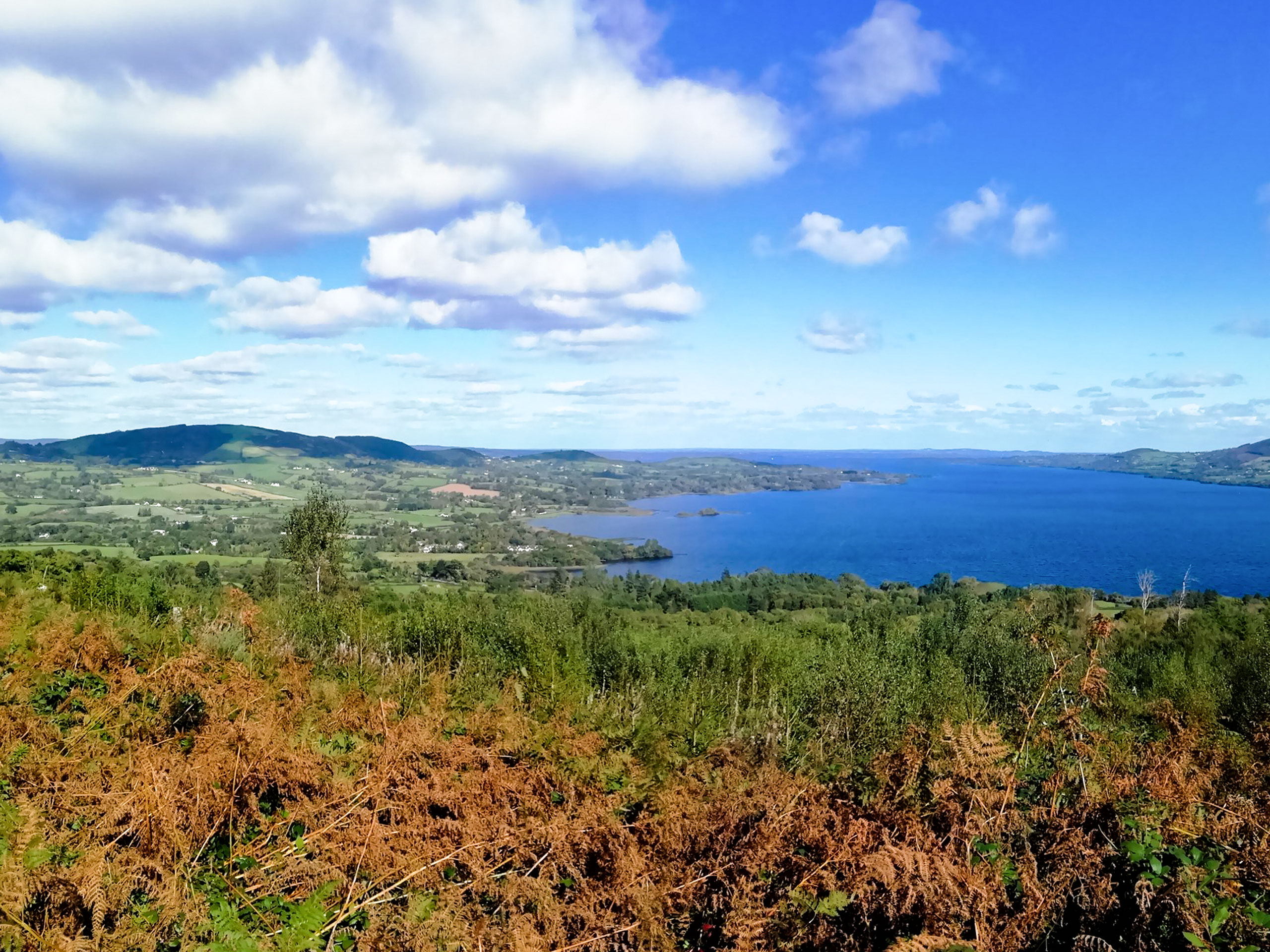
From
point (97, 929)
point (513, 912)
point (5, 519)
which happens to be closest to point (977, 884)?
point (513, 912)

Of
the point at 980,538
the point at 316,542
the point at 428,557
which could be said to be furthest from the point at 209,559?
the point at 980,538

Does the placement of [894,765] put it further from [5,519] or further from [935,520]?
[935,520]

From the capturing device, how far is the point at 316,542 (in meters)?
35.1

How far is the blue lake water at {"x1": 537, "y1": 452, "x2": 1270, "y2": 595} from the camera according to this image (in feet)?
322

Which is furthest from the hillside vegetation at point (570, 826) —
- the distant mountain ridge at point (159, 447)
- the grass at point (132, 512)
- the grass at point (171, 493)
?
the distant mountain ridge at point (159, 447)

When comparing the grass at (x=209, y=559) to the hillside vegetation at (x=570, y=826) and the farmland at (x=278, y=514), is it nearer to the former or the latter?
the farmland at (x=278, y=514)

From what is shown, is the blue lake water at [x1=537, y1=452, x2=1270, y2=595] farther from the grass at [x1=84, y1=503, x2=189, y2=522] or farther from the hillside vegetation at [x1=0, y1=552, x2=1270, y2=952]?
the hillside vegetation at [x1=0, y1=552, x2=1270, y2=952]

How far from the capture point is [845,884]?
3338 millimetres

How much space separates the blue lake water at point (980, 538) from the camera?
9812 cm

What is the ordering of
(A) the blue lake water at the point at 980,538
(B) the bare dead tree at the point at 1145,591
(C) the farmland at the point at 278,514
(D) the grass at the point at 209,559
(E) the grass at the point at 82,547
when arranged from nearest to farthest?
(E) the grass at the point at 82,547 → (B) the bare dead tree at the point at 1145,591 → (D) the grass at the point at 209,559 → (C) the farmland at the point at 278,514 → (A) the blue lake water at the point at 980,538

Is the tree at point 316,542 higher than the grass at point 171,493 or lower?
higher

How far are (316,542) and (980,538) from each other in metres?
124

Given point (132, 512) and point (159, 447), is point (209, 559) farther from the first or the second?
point (159, 447)

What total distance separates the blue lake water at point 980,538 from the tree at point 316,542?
63.4 m
